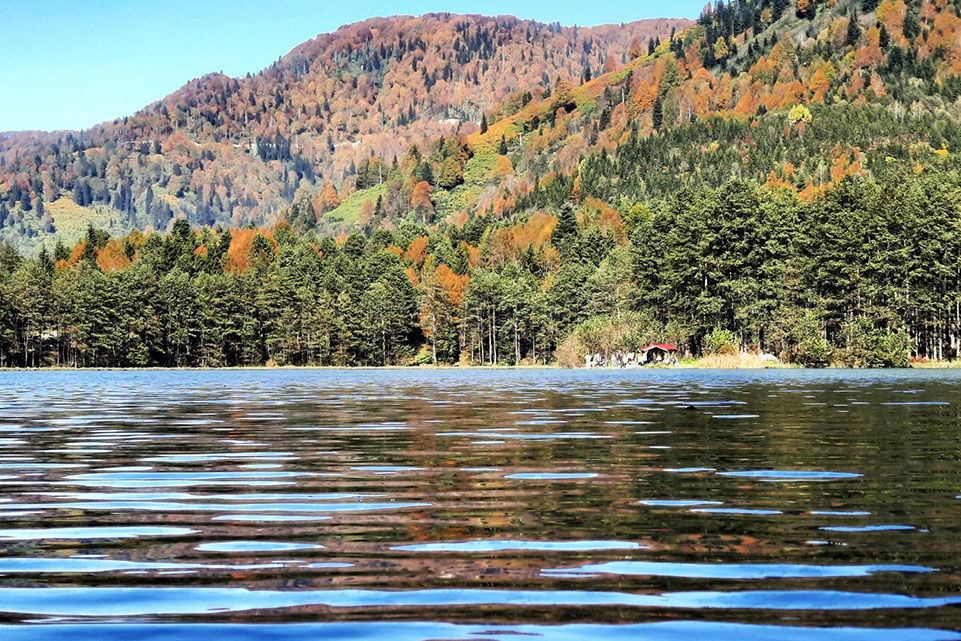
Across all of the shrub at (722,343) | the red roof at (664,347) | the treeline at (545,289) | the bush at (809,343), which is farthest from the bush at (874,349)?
the red roof at (664,347)

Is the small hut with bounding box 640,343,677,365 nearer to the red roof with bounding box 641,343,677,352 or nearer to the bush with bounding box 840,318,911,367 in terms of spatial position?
the red roof with bounding box 641,343,677,352

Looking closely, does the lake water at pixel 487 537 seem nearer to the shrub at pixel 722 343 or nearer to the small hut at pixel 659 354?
the shrub at pixel 722 343

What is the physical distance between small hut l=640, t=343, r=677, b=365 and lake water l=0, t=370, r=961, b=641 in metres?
84.2

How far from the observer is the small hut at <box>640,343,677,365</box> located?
104 m

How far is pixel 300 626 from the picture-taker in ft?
20.0

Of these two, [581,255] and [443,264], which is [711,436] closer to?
[581,255]

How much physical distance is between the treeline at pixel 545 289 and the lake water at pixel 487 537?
80137mm

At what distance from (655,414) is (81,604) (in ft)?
70.6

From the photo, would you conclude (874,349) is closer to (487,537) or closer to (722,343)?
(722,343)

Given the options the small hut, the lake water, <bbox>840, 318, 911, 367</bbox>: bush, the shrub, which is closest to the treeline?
<bbox>840, 318, 911, 367</bbox>: bush

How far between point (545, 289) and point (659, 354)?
45.8 meters

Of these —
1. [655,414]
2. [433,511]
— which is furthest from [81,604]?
[655,414]

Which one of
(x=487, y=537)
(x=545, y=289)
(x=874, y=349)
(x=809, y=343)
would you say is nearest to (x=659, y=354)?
(x=809, y=343)

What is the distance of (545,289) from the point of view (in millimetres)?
149500
